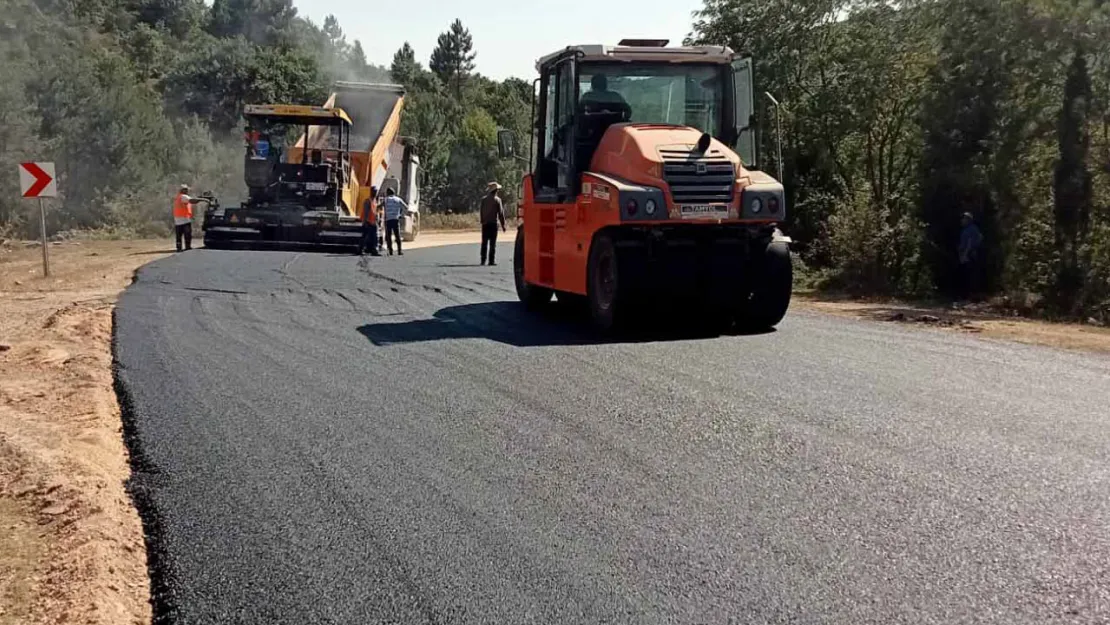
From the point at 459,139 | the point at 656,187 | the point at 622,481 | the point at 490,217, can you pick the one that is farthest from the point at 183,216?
the point at 459,139

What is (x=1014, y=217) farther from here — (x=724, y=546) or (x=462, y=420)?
(x=724, y=546)

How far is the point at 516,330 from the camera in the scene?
1105 cm

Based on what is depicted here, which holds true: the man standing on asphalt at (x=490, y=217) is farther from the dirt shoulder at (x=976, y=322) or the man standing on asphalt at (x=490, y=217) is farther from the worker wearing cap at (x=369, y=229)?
the dirt shoulder at (x=976, y=322)

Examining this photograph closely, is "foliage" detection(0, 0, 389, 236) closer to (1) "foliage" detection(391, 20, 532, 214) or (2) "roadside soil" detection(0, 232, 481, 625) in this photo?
(1) "foliage" detection(391, 20, 532, 214)

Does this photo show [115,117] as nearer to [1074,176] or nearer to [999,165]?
[999,165]

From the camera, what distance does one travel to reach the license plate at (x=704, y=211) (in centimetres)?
1045

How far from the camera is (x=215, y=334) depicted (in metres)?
10.5

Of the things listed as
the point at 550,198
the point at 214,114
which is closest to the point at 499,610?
the point at 550,198

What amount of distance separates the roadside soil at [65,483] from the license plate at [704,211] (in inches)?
207

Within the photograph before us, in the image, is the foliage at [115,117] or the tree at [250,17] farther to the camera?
the tree at [250,17]

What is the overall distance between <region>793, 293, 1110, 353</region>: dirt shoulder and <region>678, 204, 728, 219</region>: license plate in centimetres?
327

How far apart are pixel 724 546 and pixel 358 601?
4.75 ft

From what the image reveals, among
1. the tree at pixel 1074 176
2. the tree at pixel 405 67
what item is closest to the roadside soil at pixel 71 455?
the tree at pixel 1074 176

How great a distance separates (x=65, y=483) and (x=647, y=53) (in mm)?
7572
